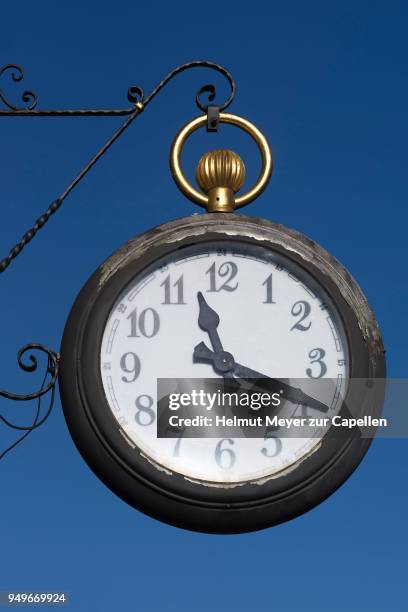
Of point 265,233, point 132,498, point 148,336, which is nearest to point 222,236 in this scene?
point 265,233

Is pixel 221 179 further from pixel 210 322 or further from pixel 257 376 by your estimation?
pixel 257 376

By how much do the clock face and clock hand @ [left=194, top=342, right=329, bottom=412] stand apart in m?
0.01

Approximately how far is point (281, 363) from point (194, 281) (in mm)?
358

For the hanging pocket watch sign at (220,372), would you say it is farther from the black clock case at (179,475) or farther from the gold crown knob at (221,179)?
the gold crown knob at (221,179)

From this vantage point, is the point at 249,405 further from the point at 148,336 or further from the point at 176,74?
the point at 176,74

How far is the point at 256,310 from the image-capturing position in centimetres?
405

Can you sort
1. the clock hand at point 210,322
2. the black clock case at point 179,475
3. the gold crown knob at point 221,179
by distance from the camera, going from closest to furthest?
the black clock case at point 179,475, the clock hand at point 210,322, the gold crown knob at point 221,179

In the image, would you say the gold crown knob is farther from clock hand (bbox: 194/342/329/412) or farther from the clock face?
clock hand (bbox: 194/342/329/412)

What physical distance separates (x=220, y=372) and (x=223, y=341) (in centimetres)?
10

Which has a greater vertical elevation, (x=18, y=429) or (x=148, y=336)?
(x=148, y=336)

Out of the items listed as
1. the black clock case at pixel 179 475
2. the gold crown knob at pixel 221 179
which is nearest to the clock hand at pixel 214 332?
the black clock case at pixel 179 475

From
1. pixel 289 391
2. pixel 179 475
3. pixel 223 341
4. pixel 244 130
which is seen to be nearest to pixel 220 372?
pixel 223 341

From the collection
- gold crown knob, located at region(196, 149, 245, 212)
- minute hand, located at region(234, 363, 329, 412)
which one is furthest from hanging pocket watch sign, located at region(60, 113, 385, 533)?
gold crown knob, located at region(196, 149, 245, 212)

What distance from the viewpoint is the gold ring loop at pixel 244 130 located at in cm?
440
